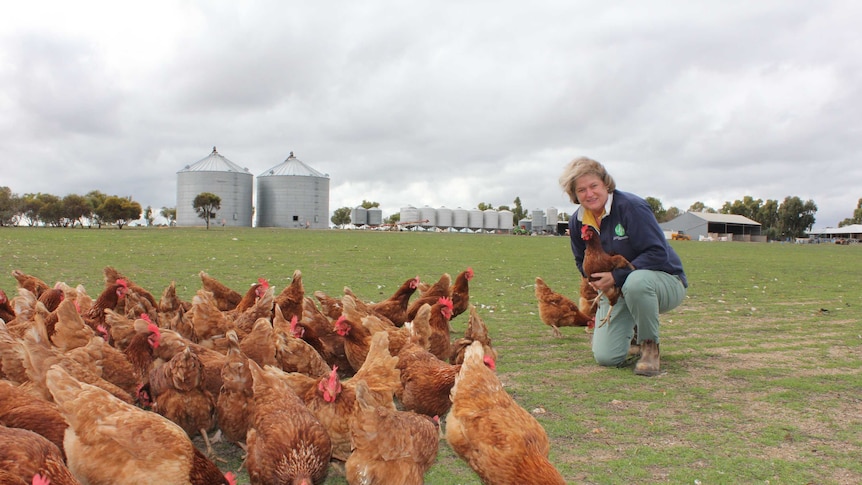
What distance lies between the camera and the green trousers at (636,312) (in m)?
5.30

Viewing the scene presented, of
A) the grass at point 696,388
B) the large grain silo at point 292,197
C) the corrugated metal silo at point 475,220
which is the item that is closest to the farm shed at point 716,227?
the corrugated metal silo at point 475,220

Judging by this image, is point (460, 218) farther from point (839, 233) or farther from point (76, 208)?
point (839, 233)

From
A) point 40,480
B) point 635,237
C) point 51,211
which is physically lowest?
point 40,480

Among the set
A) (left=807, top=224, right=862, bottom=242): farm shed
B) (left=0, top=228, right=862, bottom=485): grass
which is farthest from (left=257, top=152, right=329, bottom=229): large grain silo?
(left=807, top=224, right=862, bottom=242): farm shed

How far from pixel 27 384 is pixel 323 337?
92.5 inches

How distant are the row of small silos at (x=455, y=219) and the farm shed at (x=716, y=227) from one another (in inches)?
1114

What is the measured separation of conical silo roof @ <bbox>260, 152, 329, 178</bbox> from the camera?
62.2 meters

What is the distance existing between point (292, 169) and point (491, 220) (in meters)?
41.7

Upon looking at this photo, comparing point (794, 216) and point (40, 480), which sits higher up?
point (794, 216)

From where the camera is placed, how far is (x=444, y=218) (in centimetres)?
8831

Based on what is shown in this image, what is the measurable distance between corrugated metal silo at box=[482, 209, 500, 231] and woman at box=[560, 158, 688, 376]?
285 feet

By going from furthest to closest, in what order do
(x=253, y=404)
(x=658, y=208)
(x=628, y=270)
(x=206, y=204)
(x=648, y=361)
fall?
(x=658, y=208) < (x=206, y=204) < (x=628, y=270) < (x=648, y=361) < (x=253, y=404)

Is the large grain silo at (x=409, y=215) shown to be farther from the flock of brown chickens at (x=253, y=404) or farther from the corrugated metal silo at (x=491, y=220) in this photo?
the flock of brown chickens at (x=253, y=404)

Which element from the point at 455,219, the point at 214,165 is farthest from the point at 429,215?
the point at 214,165
